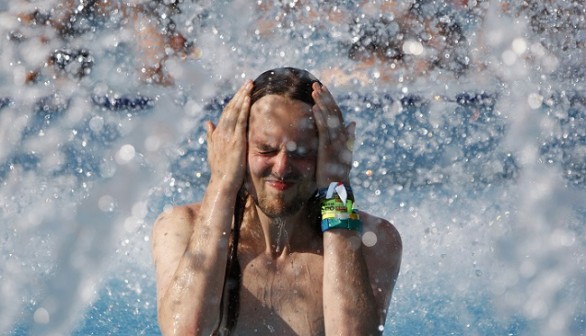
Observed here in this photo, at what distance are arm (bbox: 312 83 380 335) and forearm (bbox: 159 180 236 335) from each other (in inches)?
11.2

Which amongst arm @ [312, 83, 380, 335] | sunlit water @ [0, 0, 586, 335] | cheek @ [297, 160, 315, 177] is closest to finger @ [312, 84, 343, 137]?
arm @ [312, 83, 380, 335]

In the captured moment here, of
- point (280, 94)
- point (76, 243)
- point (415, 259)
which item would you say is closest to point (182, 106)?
point (76, 243)

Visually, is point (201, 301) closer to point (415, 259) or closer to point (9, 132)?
point (415, 259)

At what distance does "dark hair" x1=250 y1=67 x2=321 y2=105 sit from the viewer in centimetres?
271

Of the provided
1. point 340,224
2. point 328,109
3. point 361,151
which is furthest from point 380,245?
point 361,151

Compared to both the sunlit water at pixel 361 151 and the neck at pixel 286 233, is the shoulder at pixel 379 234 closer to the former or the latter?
the neck at pixel 286 233

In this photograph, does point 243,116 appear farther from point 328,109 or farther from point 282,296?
point 282,296

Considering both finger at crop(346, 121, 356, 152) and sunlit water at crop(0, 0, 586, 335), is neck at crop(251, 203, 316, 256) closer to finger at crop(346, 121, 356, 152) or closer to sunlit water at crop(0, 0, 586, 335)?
finger at crop(346, 121, 356, 152)

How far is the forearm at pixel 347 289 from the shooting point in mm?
2631

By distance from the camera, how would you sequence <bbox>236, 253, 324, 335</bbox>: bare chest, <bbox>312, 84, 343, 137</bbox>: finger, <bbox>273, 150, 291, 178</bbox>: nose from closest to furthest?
<bbox>273, 150, 291, 178</bbox>: nose < <bbox>312, 84, 343, 137</bbox>: finger < <bbox>236, 253, 324, 335</bbox>: bare chest

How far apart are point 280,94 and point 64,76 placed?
444cm

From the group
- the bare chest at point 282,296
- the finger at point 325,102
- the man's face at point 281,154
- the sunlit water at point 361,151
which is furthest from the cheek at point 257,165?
the sunlit water at point 361,151

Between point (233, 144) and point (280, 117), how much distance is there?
0.16m

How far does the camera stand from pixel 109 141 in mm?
6184
